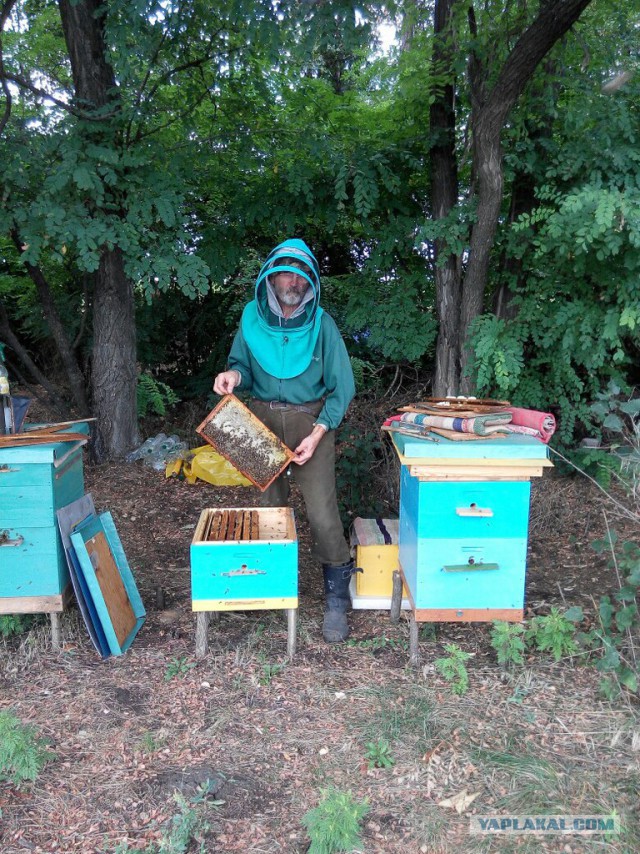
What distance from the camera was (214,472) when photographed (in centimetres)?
529

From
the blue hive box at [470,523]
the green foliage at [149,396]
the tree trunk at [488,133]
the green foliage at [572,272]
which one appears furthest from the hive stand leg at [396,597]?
the green foliage at [149,396]

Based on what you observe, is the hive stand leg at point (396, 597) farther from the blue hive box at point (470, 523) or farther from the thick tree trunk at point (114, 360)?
the thick tree trunk at point (114, 360)

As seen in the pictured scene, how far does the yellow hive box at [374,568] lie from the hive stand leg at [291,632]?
491mm

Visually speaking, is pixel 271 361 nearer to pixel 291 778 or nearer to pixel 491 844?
pixel 291 778

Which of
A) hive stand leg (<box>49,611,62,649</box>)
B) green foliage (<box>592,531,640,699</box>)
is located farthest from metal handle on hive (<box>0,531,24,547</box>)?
green foliage (<box>592,531,640,699</box>)

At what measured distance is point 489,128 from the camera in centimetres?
419

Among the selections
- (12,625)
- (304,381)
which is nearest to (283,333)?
(304,381)

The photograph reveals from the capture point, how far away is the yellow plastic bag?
528cm

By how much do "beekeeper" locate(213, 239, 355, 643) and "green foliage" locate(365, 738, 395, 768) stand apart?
76cm

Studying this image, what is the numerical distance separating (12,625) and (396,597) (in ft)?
5.75

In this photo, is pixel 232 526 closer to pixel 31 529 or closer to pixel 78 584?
pixel 78 584

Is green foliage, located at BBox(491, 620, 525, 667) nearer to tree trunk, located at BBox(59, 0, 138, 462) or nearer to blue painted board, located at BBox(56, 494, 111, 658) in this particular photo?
blue painted board, located at BBox(56, 494, 111, 658)

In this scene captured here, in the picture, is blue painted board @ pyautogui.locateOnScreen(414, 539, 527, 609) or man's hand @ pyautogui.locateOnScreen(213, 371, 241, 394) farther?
man's hand @ pyautogui.locateOnScreen(213, 371, 241, 394)

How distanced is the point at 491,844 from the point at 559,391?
11.4 feet
